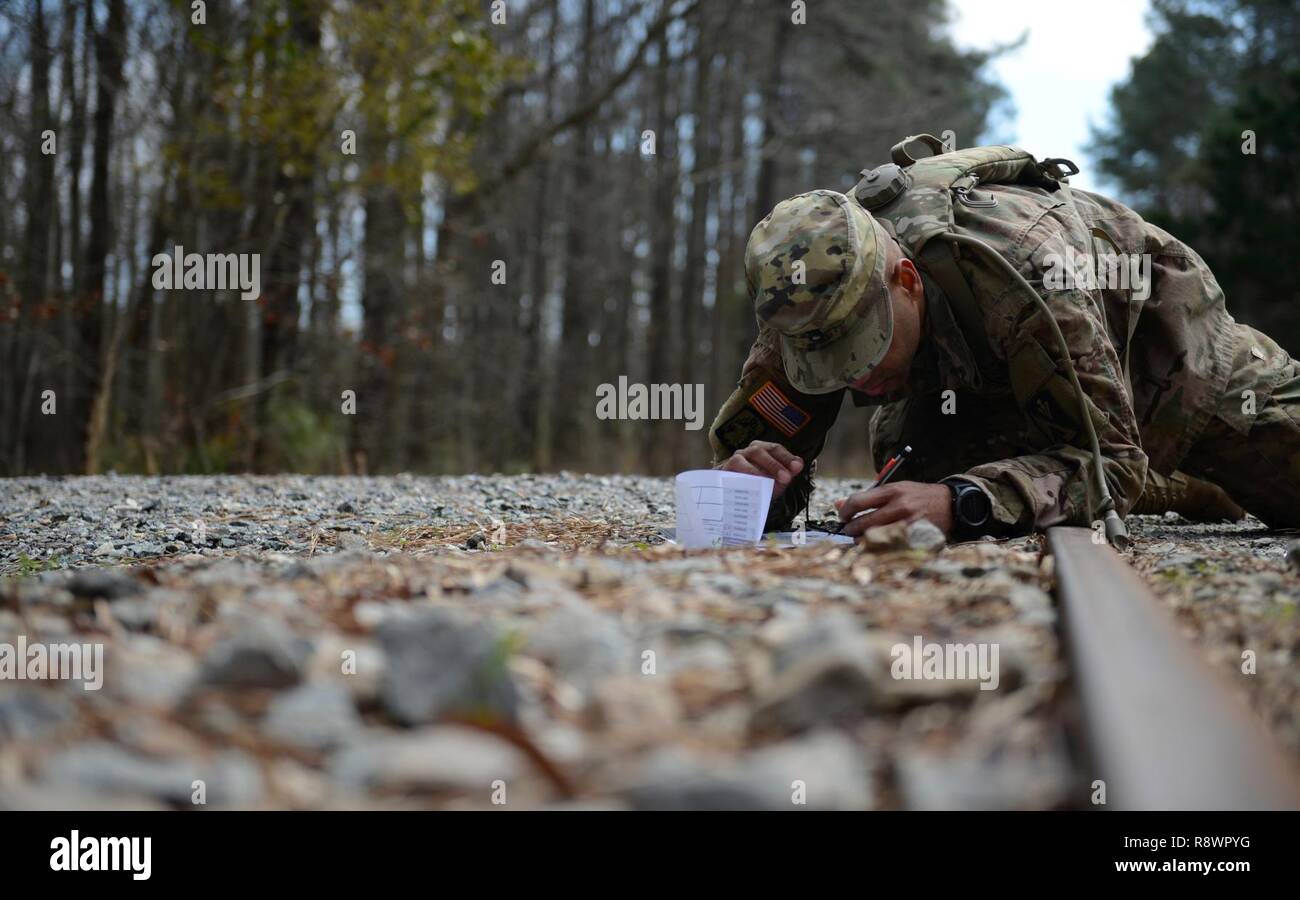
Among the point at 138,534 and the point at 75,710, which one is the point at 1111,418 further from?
the point at 138,534

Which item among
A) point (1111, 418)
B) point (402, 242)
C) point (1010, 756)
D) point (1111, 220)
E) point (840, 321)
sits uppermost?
point (402, 242)

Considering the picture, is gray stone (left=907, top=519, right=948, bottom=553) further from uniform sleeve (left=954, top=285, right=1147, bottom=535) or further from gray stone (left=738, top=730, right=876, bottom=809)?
gray stone (left=738, top=730, right=876, bottom=809)

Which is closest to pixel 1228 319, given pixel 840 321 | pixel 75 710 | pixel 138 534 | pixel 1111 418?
pixel 1111 418

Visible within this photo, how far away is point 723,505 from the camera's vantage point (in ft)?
10.0

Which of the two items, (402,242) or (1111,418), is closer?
(1111,418)

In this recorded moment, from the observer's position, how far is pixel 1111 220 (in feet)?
12.3

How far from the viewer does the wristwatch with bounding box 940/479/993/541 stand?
9.91 feet

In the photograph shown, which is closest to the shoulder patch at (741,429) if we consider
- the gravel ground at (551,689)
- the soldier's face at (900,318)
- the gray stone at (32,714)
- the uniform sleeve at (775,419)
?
the uniform sleeve at (775,419)

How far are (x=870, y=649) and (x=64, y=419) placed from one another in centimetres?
1101

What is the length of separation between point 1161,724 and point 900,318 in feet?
6.80

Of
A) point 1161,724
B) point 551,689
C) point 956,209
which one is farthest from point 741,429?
point 1161,724

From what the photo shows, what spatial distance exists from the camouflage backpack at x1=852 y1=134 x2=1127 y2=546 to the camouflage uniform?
0.03 meters

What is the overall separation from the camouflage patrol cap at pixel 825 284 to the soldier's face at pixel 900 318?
0.22 feet

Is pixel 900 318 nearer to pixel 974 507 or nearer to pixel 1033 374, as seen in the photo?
pixel 1033 374
